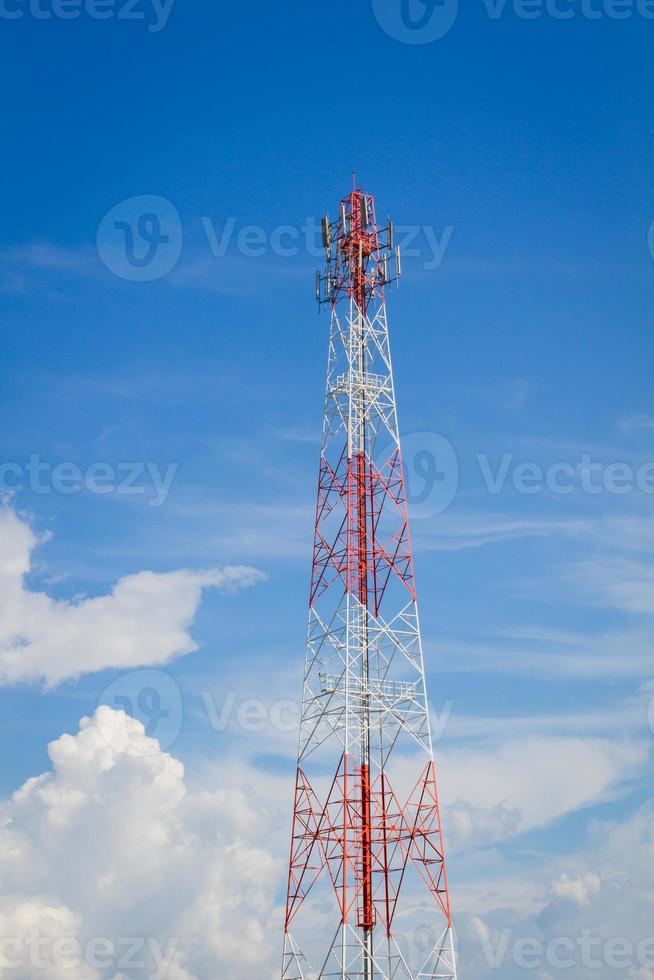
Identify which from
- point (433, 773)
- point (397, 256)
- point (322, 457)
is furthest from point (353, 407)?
point (433, 773)

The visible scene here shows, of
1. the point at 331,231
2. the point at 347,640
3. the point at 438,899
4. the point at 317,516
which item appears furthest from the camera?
the point at 331,231

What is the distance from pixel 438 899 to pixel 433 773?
7.34 m

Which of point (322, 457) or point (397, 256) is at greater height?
point (397, 256)

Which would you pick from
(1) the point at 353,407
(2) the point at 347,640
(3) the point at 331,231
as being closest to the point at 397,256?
(3) the point at 331,231

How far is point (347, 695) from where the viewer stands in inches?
2862

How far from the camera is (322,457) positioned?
80312 mm

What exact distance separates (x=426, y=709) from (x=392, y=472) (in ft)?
53.7

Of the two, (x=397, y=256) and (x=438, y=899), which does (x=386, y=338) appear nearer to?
(x=397, y=256)

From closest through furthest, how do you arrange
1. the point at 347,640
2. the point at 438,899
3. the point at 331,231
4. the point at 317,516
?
the point at 438,899 → the point at 347,640 → the point at 317,516 → the point at 331,231

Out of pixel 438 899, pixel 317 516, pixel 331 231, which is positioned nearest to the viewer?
pixel 438 899

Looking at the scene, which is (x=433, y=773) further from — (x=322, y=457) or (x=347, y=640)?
(x=322, y=457)

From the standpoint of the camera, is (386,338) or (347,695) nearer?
(347,695)

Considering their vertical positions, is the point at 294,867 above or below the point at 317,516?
below

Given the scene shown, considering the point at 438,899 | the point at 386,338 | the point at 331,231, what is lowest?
the point at 438,899
